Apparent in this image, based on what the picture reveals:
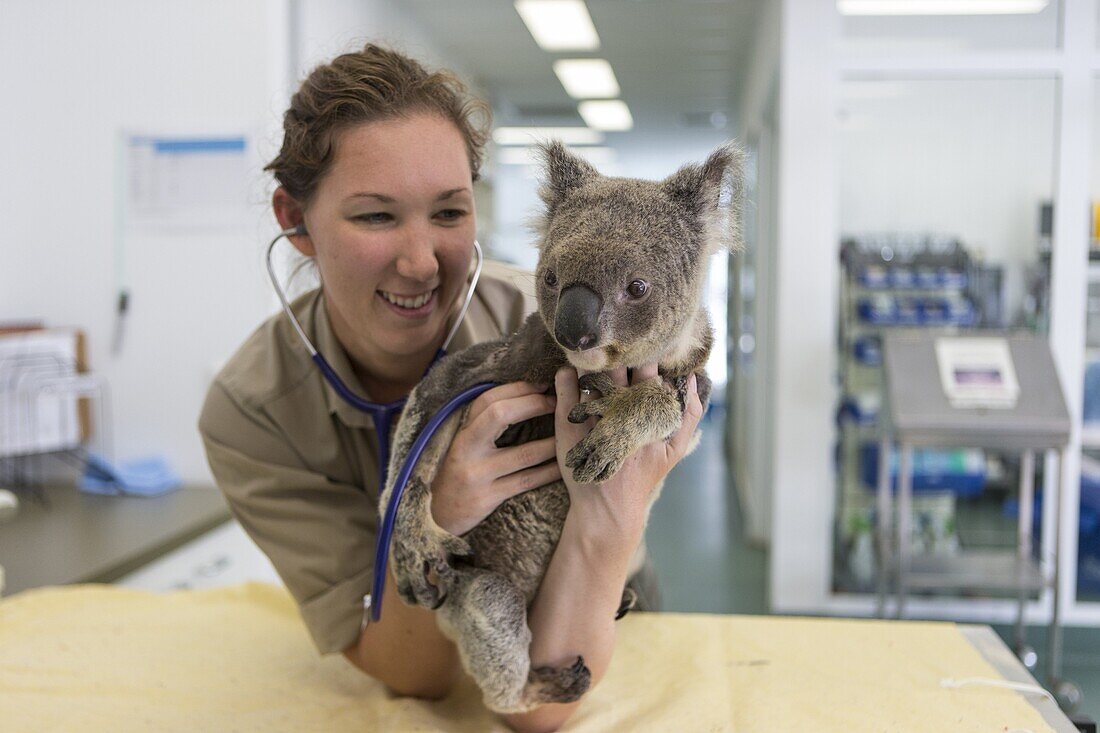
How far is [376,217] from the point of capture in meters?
1.21

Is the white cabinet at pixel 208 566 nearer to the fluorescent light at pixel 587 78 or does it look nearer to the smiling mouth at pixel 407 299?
the smiling mouth at pixel 407 299

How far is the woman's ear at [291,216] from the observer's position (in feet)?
4.49

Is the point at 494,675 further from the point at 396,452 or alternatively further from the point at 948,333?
the point at 948,333

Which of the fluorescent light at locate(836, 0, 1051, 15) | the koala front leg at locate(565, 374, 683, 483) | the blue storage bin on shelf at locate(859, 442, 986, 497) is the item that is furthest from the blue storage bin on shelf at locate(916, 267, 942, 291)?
the koala front leg at locate(565, 374, 683, 483)

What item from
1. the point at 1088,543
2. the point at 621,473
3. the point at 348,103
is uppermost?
the point at 348,103

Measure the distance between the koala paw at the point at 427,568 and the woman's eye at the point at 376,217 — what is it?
0.48 meters

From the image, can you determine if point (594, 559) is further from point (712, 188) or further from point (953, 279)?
point (953, 279)

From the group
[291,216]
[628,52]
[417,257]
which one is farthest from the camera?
[628,52]

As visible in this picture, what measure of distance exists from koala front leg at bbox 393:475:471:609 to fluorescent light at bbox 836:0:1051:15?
3.32 metres

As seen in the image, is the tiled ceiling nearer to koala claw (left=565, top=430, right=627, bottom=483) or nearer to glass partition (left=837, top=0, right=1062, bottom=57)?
glass partition (left=837, top=0, right=1062, bottom=57)

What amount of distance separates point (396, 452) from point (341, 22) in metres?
3.38

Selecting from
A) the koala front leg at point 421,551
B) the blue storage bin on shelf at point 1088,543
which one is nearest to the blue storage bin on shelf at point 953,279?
the blue storage bin on shelf at point 1088,543

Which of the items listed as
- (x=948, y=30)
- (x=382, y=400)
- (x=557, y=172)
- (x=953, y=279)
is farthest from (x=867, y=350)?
(x=557, y=172)

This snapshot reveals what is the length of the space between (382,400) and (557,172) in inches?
24.3
